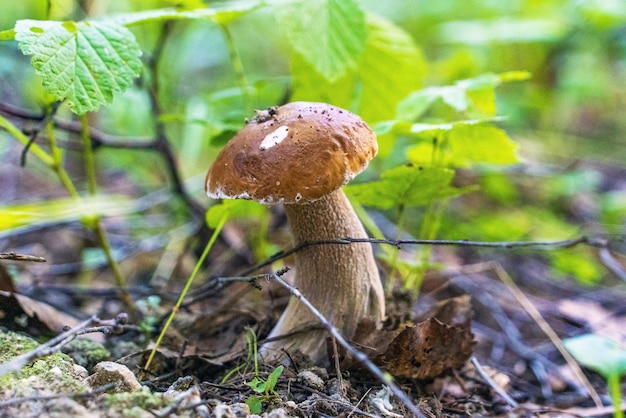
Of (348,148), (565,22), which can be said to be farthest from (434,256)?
(565,22)

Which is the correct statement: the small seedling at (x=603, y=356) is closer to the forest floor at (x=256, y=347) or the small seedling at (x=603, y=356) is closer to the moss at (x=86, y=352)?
the forest floor at (x=256, y=347)

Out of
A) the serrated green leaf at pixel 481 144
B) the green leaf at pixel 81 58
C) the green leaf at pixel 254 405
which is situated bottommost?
A: the green leaf at pixel 254 405

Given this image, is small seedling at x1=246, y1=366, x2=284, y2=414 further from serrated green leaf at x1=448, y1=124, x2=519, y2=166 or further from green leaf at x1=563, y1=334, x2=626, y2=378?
serrated green leaf at x1=448, y1=124, x2=519, y2=166

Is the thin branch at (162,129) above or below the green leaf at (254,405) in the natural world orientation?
above

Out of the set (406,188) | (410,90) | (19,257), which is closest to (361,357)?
(406,188)

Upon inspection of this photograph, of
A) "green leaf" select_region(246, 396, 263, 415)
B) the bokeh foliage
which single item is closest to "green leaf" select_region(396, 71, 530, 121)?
the bokeh foliage

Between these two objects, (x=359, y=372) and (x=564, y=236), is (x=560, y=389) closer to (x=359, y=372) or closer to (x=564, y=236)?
(x=359, y=372)

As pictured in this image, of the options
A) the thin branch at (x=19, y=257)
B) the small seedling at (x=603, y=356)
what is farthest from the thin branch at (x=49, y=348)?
→ the small seedling at (x=603, y=356)
